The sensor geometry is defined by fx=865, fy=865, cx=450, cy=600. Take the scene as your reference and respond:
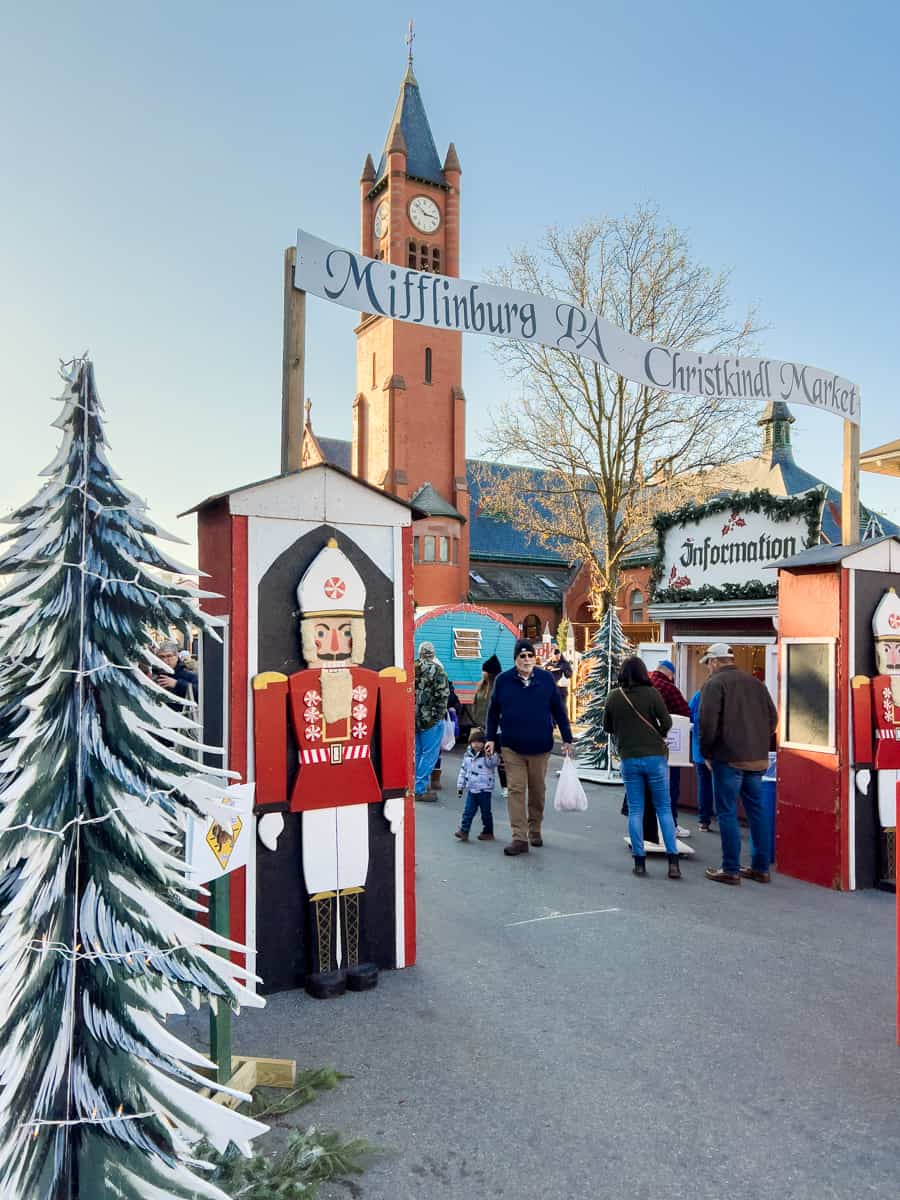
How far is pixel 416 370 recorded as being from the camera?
130 feet

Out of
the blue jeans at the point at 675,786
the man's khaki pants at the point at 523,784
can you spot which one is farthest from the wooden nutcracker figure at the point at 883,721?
the blue jeans at the point at 675,786

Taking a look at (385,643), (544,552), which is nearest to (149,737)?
(385,643)

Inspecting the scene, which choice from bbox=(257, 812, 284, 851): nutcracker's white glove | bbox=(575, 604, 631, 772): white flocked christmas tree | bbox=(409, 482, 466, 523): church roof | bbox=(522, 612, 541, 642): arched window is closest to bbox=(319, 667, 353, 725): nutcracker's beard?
bbox=(257, 812, 284, 851): nutcracker's white glove

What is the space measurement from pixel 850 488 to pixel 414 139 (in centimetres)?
4114

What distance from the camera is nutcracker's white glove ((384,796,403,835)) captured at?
5113mm

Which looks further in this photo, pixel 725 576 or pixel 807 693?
pixel 725 576

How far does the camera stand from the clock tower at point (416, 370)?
122 ft

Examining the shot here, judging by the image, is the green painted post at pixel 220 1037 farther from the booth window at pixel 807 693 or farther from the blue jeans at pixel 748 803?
the booth window at pixel 807 693

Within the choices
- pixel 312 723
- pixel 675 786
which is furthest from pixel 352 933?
pixel 675 786

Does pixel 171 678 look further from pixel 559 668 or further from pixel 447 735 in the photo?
pixel 559 668

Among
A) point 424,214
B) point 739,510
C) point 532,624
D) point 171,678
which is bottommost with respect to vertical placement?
point 171,678

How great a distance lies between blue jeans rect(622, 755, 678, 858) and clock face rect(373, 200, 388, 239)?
38982 millimetres

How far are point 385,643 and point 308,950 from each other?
1780 mm

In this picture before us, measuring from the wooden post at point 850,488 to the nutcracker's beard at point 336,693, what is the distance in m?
4.91
